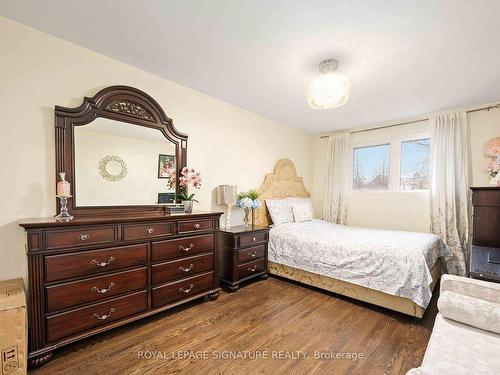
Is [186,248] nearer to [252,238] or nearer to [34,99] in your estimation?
[252,238]

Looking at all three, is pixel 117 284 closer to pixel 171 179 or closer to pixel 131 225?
pixel 131 225

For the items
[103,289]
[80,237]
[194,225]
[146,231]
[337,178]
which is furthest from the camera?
[337,178]

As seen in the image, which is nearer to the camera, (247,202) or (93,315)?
(93,315)

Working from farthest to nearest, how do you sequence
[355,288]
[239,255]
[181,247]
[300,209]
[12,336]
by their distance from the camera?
[300,209]
[239,255]
[355,288]
[181,247]
[12,336]

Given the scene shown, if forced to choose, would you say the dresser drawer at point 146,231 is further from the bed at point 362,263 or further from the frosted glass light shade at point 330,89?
the frosted glass light shade at point 330,89

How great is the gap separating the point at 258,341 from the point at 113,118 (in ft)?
7.75

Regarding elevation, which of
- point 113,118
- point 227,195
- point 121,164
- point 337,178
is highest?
point 113,118

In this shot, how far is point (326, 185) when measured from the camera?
4430mm

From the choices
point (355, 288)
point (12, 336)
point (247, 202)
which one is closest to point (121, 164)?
point (12, 336)

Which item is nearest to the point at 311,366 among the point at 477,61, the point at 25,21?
→ the point at 477,61

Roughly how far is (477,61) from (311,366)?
→ 2.94m

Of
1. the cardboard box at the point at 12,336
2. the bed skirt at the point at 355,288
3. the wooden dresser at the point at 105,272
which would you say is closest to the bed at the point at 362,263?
the bed skirt at the point at 355,288

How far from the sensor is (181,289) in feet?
7.21

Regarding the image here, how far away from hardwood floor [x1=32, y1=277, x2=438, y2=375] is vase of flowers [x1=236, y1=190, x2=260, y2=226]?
115cm
